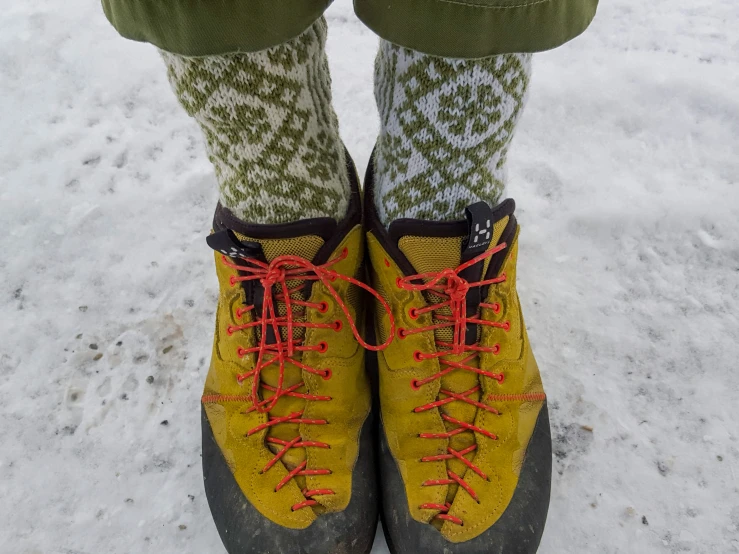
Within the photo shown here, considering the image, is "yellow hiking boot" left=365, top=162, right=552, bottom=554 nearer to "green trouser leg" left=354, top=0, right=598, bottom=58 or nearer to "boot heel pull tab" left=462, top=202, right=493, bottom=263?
"boot heel pull tab" left=462, top=202, right=493, bottom=263

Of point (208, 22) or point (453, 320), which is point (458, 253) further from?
point (208, 22)

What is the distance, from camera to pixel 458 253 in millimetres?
699

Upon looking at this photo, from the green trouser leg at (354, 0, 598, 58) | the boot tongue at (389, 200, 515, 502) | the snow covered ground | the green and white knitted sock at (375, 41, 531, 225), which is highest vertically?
the green trouser leg at (354, 0, 598, 58)

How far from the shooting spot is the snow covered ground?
0.78 meters

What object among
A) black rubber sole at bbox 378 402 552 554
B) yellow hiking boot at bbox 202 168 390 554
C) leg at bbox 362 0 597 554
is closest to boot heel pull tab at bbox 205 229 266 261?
yellow hiking boot at bbox 202 168 390 554

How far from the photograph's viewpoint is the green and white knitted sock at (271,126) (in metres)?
0.57

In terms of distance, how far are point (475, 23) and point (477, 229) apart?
251 millimetres

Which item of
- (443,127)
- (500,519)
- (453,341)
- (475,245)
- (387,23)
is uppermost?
(387,23)

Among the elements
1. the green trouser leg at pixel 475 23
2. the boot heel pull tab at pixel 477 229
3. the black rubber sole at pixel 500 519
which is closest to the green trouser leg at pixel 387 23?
the green trouser leg at pixel 475 23

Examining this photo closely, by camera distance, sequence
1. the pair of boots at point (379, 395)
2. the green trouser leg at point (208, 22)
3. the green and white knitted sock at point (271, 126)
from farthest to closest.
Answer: the pair of boots at point (379, 395)
the green and white knitted sock at point (271, 126)
the green trouser leg at point (208, 22)

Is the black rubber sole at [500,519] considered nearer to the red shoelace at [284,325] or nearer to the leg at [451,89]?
the red shoelace at [284,325]

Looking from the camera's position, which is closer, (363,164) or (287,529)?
(287,529)

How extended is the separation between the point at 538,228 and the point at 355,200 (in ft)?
1.43

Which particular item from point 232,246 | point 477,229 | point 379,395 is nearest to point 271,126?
point 232,246
